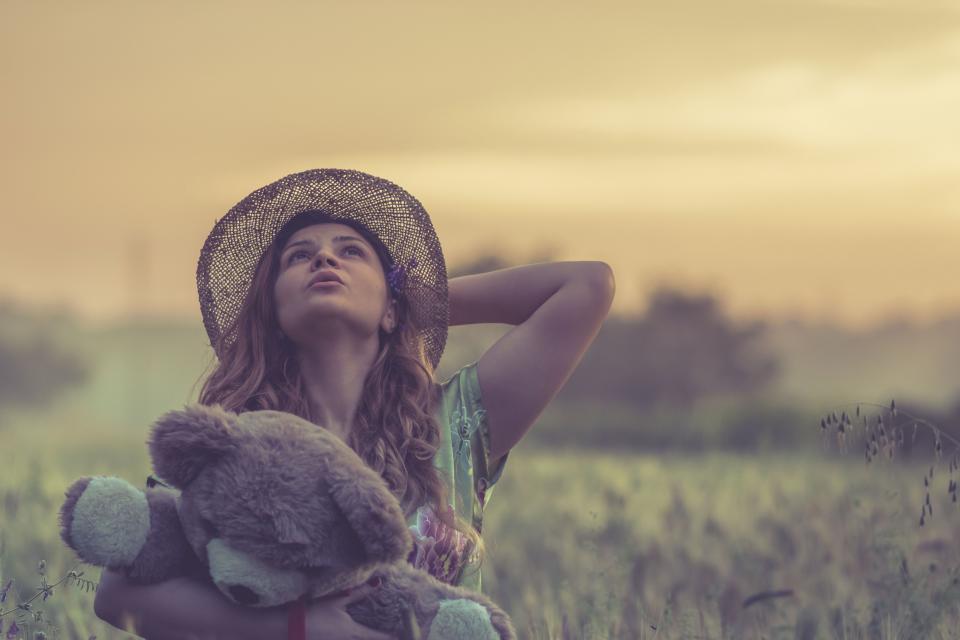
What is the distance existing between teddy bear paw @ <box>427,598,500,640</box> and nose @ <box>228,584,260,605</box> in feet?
1.18

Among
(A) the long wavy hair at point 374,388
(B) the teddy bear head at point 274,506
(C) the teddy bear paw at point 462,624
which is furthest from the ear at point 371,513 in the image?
(A) the long wavy hair at point 374,388

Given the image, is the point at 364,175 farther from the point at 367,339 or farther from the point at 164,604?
the point at 164,604

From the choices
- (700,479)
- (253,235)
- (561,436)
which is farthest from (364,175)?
(561,436)

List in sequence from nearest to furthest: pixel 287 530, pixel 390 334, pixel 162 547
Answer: pixel 287 530 → pixel 162 547 → pixel 390 334

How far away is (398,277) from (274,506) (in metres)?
1.29

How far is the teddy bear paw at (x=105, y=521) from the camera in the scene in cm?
261

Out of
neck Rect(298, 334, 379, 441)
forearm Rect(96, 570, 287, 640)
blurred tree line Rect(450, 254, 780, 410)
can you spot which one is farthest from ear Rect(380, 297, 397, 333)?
blurred tree line Rect(450, 254, 780, 410)

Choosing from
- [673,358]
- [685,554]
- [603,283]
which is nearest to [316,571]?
[603,283]

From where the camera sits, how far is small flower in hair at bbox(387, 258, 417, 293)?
144 inches

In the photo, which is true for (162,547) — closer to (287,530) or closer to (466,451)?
(287,530)

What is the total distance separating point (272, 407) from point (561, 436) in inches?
561

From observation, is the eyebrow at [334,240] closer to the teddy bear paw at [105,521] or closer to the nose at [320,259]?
the nose at [320,259]

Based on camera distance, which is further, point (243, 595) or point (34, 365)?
point (34, 365)

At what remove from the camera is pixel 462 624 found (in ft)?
8.55
